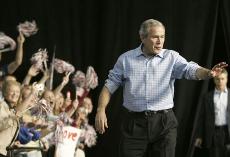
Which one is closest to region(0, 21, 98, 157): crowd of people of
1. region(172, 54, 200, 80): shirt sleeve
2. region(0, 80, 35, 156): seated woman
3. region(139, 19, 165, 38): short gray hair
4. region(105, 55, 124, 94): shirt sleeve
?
region(0, 80, 35, 156): seated woman

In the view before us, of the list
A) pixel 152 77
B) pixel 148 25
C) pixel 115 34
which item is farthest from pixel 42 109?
pixel 115 34

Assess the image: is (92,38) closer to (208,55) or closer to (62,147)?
(208,55)

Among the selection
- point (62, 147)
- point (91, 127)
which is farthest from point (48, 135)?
point (91, 127)

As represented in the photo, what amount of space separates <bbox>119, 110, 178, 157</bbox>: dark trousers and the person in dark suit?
2.51 meters

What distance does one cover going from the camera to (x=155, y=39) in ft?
13.3

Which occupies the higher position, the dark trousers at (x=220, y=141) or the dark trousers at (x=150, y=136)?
the dark trousers at (x=150, y=136)

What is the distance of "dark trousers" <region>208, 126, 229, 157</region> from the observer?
6.46 meters

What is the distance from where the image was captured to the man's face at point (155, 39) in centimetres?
404

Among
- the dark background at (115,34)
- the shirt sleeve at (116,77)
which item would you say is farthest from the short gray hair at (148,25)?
the dark background at (115,34)

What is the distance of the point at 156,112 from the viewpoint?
4.07 m

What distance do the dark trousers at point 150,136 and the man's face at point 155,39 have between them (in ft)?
1.54

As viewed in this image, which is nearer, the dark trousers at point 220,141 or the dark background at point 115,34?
the dark trousers at point 220,141

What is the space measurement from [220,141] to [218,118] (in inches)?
10.2

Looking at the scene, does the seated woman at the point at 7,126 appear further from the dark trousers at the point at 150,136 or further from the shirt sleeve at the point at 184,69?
the shirt sleeve at the point at 184,69
